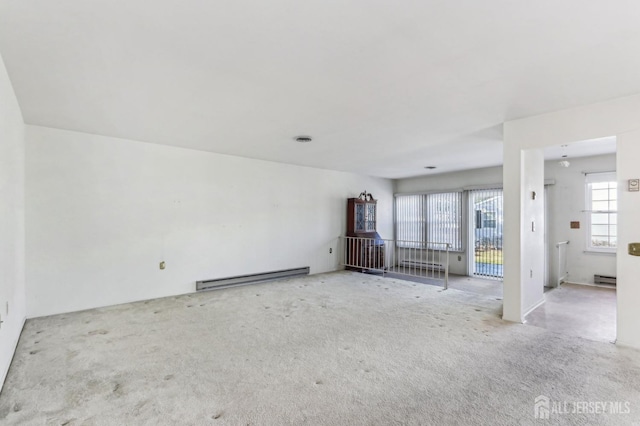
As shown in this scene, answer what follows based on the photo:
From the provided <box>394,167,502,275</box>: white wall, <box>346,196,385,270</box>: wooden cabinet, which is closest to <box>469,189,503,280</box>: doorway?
<box>394,167,502,275</box>: white wall

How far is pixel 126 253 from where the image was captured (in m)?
4.45

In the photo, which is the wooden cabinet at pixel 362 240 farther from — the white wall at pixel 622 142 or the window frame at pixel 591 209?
the white wall at pixel 622 142

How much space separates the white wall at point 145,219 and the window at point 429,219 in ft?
9.73

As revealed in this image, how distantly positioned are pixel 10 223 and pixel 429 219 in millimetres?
7555

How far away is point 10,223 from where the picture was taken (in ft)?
9.02

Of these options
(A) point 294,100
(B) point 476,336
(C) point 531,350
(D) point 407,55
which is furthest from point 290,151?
(C) point 531,350

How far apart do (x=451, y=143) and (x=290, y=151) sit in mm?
2554

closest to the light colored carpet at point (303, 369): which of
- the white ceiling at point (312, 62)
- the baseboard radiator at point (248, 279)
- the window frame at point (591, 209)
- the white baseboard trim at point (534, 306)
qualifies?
the white baseboard trim at point (534, 306)

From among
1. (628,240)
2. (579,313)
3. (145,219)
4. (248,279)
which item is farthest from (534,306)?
(145,219)

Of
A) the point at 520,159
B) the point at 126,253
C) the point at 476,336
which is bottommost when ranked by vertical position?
the point at 476,336

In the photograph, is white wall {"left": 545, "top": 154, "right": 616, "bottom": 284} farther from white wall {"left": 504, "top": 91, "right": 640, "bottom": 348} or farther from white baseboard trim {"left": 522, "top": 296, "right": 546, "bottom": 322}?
white wall {"left": 504, "top": 91, "right": 640, "bottom": 348}

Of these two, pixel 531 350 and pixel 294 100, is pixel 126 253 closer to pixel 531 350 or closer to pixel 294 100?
pixel 294 100

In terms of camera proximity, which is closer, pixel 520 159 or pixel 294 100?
pixel 294 100

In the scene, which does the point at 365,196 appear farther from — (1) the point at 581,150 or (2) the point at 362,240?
(1) the point at 581,150
